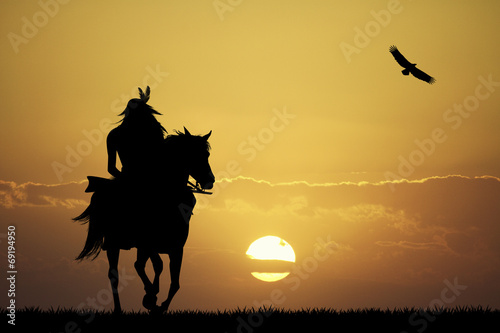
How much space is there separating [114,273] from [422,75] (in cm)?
796

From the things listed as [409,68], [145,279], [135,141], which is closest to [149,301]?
[145,279]

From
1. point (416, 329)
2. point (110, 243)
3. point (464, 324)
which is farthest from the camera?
point (110, 243)

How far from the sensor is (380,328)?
958 cm

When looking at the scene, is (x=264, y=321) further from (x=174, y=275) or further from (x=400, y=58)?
(x=400, y=58)

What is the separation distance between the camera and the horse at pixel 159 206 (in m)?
10.1

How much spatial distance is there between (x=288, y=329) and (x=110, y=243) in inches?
143

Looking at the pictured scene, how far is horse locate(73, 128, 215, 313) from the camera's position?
10.1 meters

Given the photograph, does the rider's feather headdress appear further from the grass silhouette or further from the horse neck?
the grass silhouette

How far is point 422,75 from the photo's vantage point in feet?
43.6

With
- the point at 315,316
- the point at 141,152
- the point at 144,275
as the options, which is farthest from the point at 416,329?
the point at 141,152

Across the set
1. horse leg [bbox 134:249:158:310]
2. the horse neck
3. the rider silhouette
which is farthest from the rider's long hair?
horse leg [bbox 134:249:158:310]

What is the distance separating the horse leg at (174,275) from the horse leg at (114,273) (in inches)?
32.8

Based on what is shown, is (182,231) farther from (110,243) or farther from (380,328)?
(380,328)

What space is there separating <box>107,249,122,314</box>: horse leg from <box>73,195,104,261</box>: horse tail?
1.25ft
